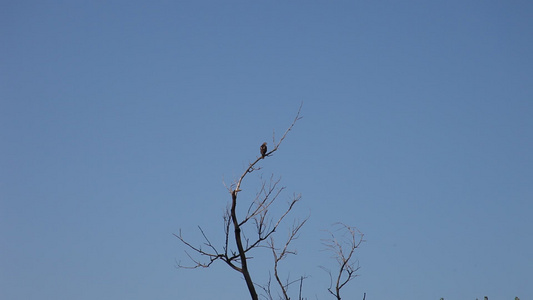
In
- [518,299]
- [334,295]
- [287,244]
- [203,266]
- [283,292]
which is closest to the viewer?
[203,266]

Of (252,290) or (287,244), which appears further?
(287,244)

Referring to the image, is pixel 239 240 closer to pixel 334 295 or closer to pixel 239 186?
pixel 239 186

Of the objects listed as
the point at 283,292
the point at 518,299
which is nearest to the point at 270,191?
the point at 283,292

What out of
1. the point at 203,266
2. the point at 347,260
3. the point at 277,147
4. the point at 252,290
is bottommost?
the point at 252,290

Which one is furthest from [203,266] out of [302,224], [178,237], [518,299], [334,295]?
[518,299]

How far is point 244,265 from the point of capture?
670cm

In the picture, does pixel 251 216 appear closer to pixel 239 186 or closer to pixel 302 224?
pixel 239 186

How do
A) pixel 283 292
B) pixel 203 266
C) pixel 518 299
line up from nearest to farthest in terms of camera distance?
pixel 203 266, pixel 283 292, pixel 518 299

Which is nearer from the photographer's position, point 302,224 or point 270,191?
point 270,191

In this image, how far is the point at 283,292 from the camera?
29.5 ft

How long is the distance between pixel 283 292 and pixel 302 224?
5.22 ft

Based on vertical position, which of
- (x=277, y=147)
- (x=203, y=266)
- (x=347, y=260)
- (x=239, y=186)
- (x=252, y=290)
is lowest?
(x=252, y=290)

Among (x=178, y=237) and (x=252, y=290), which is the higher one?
(x=178, y=237)

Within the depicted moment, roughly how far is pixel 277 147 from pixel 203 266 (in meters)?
1.65
